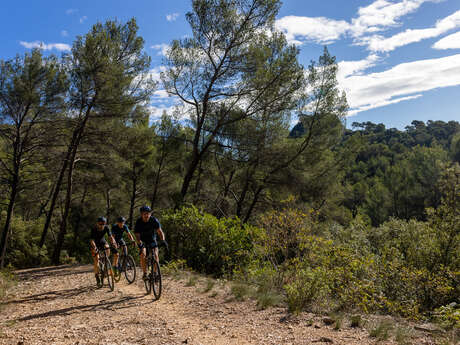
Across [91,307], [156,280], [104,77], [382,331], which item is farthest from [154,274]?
[104,77]

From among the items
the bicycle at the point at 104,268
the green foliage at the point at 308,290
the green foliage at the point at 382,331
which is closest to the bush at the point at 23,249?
A: the bicycle at the point at 104,268

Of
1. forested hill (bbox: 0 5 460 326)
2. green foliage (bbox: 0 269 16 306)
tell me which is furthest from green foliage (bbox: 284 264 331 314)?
green foliage (bbox: 0 269 16 306)

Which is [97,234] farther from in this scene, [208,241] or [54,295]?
[208,241]

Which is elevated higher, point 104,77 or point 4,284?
point 104,77

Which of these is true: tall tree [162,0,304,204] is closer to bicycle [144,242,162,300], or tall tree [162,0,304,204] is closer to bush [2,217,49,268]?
bicycle [144,242,162,300]

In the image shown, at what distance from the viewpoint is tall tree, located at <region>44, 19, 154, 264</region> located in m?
12.1

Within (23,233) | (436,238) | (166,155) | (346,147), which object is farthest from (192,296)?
(23,233)

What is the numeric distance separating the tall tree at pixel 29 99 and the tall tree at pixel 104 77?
2.14 feet

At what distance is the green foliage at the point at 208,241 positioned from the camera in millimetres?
9125

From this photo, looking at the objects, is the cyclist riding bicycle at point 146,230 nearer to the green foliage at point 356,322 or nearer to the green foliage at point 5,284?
the green foliage at point 5,284

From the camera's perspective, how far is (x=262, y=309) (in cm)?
539

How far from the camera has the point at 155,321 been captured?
482cm

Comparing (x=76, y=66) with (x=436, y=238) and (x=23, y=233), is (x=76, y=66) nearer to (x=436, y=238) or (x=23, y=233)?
(x=23, y=233)

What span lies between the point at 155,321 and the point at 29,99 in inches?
393
